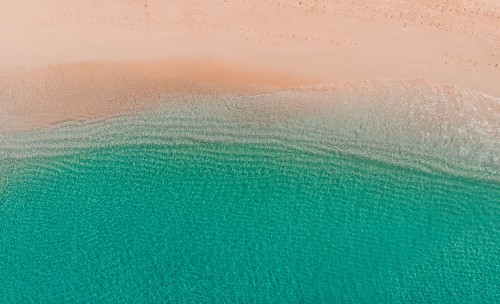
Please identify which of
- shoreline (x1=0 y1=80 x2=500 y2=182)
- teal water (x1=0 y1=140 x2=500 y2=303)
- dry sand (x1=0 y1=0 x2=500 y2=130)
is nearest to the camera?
teal water (x1=0 y1=140 x2=500 y2=303)

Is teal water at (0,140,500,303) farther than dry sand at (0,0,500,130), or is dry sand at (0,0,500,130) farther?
dry sand at (0,0,500,130)

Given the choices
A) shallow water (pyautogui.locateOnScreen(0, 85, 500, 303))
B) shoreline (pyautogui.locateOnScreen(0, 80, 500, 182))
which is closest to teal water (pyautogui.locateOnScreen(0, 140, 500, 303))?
shallow water (pyautogui.locateOnScreen(0, 85, 500, 303))

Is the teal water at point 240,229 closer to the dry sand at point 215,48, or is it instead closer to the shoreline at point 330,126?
the shoreline at point 330,126

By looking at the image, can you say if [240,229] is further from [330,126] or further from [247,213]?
[330,126]

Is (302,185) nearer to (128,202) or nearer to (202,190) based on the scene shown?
(202,190)

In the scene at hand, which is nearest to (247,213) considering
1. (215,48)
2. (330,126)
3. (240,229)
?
(240,229)

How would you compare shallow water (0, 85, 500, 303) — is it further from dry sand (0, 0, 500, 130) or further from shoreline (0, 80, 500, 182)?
dry sand (0, 0, 500, 130)
